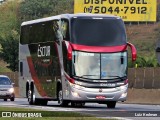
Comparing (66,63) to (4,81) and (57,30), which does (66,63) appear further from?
(4,81)

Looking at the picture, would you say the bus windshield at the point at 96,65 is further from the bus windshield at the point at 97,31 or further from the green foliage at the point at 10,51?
the green foliage at the point at 10,51

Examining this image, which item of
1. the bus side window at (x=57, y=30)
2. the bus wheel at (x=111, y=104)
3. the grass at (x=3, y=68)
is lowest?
the grass at (x=3, y=68)

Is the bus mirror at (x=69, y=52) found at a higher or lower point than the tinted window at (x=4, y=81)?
higher

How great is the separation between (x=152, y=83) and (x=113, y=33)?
16.4m

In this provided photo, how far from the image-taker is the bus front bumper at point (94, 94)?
35656mm

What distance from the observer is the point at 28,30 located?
42.7 metres

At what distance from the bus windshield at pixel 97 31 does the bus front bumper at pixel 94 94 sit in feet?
6.36

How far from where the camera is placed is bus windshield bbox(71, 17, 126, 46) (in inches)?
1417

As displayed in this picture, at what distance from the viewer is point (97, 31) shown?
3638 cm

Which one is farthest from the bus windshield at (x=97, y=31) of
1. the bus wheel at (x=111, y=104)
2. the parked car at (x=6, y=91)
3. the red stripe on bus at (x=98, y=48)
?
the parked car at (x=6, y=91)

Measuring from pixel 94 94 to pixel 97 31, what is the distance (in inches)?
109

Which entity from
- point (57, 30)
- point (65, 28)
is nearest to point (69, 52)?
point (65, 28)

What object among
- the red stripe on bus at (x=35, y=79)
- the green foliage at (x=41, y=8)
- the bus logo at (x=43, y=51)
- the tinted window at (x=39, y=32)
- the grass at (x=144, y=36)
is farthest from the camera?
the green foliage at (x=41, y=8)

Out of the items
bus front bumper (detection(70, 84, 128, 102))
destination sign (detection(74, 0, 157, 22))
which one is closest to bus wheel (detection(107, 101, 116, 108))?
bus front bumper (detection(70, 84, 128, 102))
